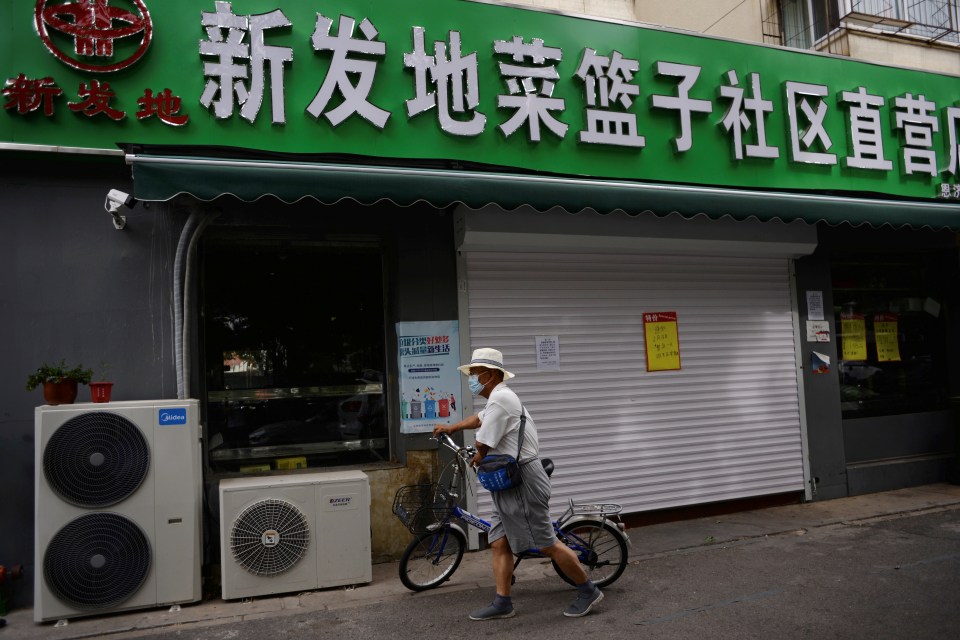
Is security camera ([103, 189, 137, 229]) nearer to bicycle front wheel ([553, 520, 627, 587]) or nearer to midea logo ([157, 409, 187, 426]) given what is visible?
midea logo ([157, 409, 187, 426])

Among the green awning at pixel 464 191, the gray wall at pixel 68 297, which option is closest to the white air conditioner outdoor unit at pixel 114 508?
the gray wall at pixel 68 297

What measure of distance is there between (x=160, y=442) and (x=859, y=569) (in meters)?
5.83

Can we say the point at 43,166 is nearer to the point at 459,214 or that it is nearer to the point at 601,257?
the point at 459,214

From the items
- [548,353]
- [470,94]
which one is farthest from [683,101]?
[548,353]

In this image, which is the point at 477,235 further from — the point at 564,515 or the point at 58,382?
the point at 58,382

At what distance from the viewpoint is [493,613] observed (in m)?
5.08

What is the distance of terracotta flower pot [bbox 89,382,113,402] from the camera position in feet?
17.9

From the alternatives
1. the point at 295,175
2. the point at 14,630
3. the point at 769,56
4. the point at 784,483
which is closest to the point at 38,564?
the point at 14,630

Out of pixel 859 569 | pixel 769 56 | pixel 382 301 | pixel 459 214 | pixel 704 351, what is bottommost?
pixel 859 569

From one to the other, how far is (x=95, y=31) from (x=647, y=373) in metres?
6.19

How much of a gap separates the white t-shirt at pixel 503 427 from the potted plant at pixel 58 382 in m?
3.18

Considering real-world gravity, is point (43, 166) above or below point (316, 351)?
above

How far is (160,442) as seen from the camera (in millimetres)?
5473

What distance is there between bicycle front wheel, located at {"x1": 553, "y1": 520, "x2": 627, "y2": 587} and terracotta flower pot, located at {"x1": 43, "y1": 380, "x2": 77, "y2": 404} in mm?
3957
